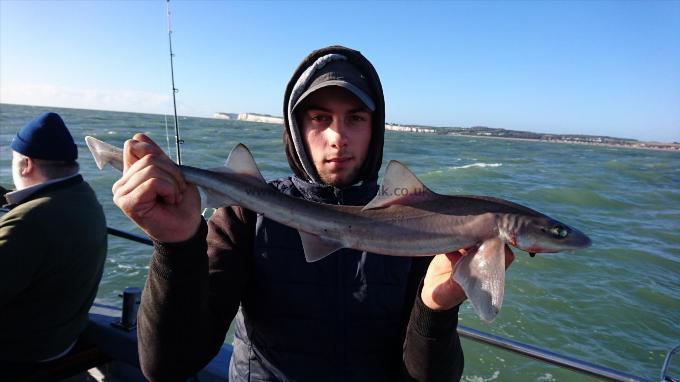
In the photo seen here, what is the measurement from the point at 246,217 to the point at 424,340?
4.29 ft

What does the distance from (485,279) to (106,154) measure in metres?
2.01

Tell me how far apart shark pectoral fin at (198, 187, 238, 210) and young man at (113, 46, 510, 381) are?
0.04 m

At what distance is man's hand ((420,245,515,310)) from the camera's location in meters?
2.27

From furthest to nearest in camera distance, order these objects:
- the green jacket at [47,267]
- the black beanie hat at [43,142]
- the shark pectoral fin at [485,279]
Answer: the black beanie hat at [43,142], the green jacket at [47,267], the shark pectoral fin at [485,279]

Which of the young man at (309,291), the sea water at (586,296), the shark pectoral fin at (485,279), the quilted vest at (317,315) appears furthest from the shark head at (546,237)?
the sea water at (586,296)

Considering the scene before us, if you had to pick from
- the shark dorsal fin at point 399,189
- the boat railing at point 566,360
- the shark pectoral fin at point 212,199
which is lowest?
the boat railing at point 566,360

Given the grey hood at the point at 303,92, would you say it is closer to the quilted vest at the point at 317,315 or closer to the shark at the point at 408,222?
the quilted vest at the point at 317,315

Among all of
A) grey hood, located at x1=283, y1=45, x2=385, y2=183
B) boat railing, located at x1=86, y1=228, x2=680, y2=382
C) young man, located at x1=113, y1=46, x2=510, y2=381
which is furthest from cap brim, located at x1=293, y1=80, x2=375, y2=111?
boat railing, located at x1=86, y1=228, x2=680, y2=382

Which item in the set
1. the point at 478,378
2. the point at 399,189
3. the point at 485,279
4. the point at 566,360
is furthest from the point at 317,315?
the point at 478,378

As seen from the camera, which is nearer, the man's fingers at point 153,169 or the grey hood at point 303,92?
the man's fingers at point 153,169

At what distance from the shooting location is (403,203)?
231 cm

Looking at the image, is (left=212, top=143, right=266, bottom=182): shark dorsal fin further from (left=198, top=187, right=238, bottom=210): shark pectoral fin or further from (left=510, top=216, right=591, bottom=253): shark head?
(left=510, top=216, right=591, bottom=253): shark head

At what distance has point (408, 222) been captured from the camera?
7.32ft

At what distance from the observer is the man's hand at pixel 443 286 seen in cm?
227
